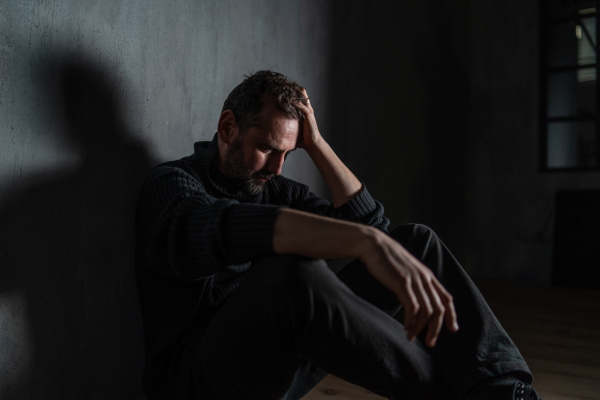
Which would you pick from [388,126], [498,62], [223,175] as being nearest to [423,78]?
[388,126]

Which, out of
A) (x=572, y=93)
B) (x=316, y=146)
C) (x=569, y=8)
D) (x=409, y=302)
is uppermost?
(x=569, y=8)

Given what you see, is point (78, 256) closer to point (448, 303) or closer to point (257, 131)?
point (257, 131)

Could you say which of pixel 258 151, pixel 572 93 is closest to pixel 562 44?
pixel 572 93

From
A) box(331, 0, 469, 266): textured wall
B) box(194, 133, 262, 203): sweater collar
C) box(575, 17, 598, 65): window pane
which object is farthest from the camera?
box(575, 17, 598, 65): window pane

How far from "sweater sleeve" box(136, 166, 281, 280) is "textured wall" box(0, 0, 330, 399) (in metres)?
0.24

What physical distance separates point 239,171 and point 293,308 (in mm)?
579

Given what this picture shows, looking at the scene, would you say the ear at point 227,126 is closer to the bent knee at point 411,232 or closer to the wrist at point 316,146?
the wrist at point 316,146

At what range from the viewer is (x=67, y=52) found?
3.64ft

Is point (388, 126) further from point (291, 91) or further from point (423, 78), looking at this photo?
point (291, 91)

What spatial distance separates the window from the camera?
3.98 meters

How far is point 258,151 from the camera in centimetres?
131

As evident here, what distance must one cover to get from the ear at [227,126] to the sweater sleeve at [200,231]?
0.31 m

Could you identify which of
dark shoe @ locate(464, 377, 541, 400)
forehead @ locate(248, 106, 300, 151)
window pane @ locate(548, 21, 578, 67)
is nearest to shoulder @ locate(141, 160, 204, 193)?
forehead @ locate(248, 106, 300, 151)

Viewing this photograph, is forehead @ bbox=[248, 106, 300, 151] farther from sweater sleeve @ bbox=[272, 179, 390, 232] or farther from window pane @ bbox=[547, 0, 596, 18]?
window pane @ bbox=[547, 0, 596, 18]
